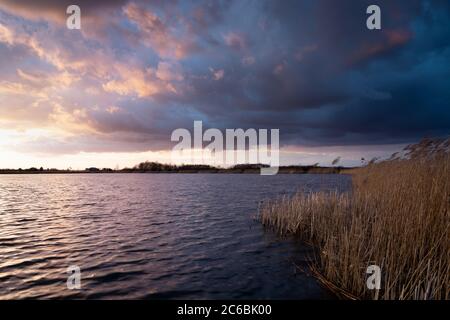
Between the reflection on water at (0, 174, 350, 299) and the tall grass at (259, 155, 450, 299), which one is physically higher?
the tall grass at (259, 155, 450, 299)

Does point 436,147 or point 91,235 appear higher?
point 436,147

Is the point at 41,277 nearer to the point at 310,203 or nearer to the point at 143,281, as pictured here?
the point at 143,281

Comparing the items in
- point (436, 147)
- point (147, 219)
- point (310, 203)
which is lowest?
point (147, 219)

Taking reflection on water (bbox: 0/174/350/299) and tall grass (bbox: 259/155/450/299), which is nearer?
tall grass (bbox: 259/155/450/299)

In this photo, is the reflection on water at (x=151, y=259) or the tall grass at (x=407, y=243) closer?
the tall grass at (x=407, y=243)

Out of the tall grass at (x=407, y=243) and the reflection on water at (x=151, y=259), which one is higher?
the tall grass at (x=407, y=243)

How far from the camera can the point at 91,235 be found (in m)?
11.1

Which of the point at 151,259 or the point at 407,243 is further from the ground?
the point at 407,243

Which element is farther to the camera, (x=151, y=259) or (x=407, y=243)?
(x=151, y=259)

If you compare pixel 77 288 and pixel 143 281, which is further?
pixel 143 281
